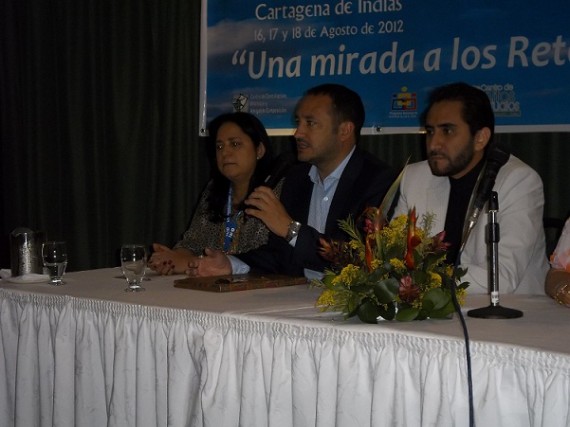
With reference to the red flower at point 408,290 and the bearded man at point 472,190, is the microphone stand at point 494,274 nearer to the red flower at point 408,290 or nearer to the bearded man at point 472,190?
the red flower at point 408,290

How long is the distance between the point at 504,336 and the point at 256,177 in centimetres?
196

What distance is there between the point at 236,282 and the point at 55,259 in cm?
62

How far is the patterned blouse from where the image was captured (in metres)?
3.46

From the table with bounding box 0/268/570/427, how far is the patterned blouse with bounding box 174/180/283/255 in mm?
579

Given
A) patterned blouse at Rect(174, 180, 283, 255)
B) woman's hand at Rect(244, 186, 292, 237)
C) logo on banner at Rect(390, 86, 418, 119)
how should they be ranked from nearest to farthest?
1. woman's hand at Rect(244, 186, 292, 237)
2. patterned blouse at Rect(174, 180, 283, 255)
3. logo on banner at Rect(390, 86, 418, 119)

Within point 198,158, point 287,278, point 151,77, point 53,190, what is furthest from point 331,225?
point 53,190

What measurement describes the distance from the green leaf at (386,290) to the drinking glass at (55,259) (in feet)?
3.99

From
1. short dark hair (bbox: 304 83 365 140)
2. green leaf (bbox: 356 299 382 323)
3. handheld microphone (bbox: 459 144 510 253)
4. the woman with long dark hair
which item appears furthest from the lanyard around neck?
handheld microphone (bbox: 459 144 510 253)

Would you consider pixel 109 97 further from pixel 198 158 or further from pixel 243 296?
pixel 243 296

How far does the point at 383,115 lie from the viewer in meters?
4.04

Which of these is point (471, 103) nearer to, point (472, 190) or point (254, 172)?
point (472, 190)

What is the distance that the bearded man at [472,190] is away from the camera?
2658 mm

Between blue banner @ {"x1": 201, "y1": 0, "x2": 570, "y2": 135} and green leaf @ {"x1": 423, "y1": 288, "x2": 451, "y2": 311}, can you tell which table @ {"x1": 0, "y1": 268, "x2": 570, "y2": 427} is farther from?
blue banner @ {"x1": 201, "y1": 0, "x2": 570, "y2": 135}

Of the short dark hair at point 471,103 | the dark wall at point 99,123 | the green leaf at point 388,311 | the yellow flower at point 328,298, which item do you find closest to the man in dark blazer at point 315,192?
the short dark hair at point 471,103
